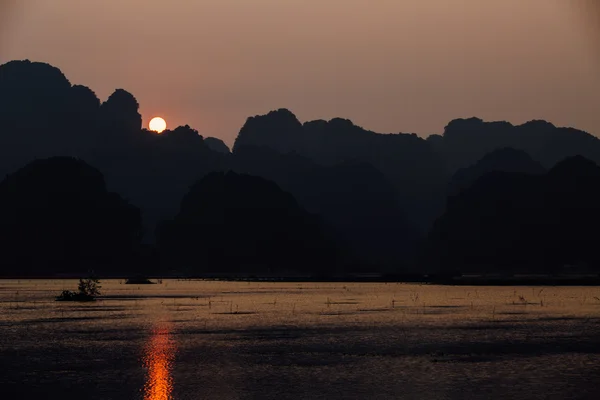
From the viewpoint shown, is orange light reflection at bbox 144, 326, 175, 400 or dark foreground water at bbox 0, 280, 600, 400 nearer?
orange light reflection at bbox 144, 326, 175, 400

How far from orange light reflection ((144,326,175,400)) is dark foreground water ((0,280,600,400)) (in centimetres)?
9

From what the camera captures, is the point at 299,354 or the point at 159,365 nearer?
the point at 159,365

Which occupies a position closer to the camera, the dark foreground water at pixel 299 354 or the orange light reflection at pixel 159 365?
the orange light reflection at pixel 159 365

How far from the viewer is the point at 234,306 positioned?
5059 inches

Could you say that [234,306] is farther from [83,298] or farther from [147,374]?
[147,374]

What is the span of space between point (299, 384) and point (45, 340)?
32725 millimetres

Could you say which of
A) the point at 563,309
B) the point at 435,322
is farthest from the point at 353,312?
the point at 563,309

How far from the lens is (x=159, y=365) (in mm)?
59188

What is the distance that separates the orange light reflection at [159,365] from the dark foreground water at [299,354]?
0.30 ft

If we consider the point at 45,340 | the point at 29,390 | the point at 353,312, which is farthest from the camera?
the point at 353,312

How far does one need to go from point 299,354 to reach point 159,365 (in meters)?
11.1

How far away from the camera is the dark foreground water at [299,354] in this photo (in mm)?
48562

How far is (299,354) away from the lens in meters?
65.5

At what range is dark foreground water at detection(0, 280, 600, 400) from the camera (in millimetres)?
48562
